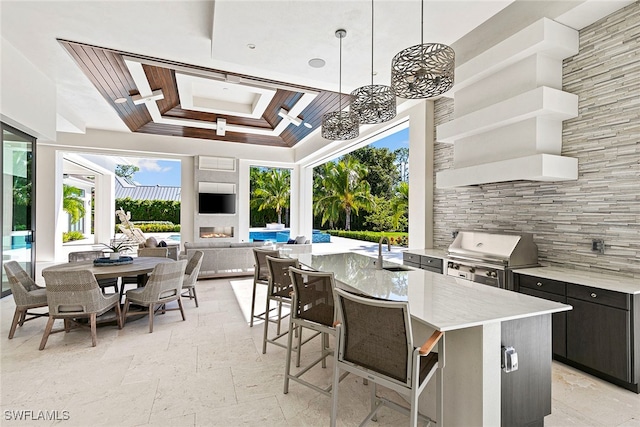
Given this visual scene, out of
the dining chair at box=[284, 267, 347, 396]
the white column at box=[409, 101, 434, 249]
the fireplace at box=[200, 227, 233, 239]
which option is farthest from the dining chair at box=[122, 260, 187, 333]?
the fireplace at box=[200, 227, 233, 239]

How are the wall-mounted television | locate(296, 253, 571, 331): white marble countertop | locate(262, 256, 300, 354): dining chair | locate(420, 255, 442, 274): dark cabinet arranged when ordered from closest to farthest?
locate(296, 253, 571, 331): white marble countertop → locate(262, 256, 300, 354): dining chair → locate(420, 255, 442, 274): dark cabinet → the wall-mounted television

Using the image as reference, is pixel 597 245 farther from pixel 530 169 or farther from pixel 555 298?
pixel 530 169

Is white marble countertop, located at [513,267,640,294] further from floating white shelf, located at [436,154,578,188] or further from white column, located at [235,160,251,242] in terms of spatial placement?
white column, located at [235,160,251,242]

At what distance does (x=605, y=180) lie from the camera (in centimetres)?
286

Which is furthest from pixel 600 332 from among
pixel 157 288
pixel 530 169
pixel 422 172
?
pixel 157 288

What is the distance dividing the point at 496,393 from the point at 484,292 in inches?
25.0

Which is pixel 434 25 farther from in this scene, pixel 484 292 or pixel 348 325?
pixel 348 325

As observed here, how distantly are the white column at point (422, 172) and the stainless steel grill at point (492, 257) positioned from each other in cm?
111

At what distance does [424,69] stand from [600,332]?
242 cm

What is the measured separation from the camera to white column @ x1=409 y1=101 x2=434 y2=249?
4918mm

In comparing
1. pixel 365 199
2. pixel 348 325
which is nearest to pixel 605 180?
pixel 348 325

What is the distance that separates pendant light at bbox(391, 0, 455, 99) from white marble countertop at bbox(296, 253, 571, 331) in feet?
4.69

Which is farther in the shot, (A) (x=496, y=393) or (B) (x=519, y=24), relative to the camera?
(B) (x=519, y=24)

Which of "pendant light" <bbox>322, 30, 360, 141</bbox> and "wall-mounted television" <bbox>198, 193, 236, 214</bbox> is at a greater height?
"pendant light" <bbox>322, 30, 360, 141</bbox>
